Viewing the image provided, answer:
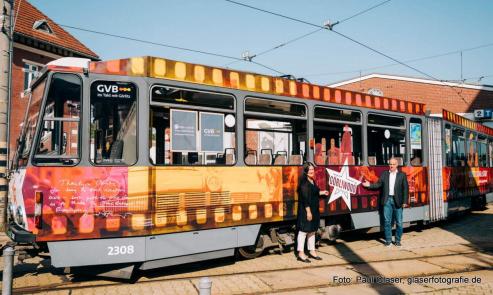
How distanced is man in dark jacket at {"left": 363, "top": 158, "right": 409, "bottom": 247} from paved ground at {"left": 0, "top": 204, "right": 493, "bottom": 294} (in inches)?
15.6

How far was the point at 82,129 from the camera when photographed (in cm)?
563

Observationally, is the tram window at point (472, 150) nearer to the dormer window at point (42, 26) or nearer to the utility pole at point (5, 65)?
the utility pole at point (5, 65)

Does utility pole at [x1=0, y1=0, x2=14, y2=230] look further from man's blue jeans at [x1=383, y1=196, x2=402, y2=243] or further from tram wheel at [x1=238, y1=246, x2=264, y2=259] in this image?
man's blue jeans at [x1=383, y1=196, x2=402, y2=243]

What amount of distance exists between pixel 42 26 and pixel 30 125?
22008mm

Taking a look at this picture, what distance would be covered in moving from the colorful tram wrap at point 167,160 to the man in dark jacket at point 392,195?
0.90 m

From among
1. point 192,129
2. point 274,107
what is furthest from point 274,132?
point 192,129

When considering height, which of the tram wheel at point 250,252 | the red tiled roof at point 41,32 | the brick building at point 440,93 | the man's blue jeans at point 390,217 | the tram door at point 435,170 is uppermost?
the red tiled roof at point 41,32

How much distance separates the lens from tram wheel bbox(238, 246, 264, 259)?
7.37m

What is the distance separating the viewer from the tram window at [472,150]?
13.7 metres

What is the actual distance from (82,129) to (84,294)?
214 centimetres

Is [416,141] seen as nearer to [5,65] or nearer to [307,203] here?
[307,203]

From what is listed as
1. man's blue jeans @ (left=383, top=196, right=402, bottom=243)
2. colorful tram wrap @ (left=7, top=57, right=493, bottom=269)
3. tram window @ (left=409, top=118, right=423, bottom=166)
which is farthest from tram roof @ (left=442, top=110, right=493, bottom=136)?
colorful tram wrap @ (left=7, top=57, right=493, bottom=269)

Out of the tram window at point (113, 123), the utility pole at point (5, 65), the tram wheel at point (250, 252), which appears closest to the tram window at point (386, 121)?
the tram wheel at point (250, 252)

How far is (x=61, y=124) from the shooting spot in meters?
5.64
